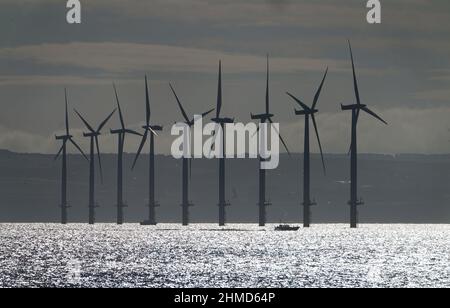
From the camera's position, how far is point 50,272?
194m

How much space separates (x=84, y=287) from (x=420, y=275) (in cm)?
5189
